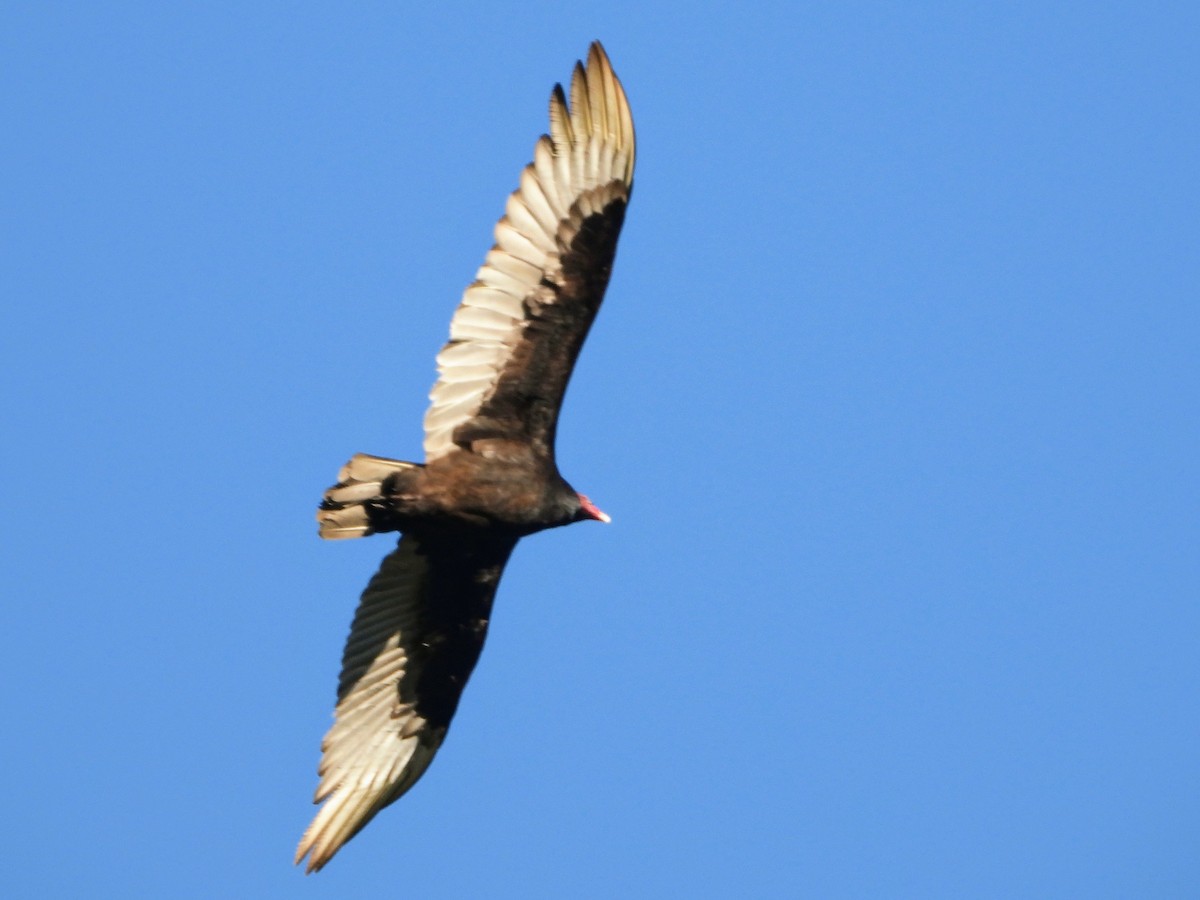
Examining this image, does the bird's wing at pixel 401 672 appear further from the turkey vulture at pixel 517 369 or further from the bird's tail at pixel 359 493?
the bird's tail at pixel 359 493

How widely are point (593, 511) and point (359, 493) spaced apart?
149 centimetres

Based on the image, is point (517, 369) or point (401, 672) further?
point (401, 672)

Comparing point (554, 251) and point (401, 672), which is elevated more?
point (554, 251)

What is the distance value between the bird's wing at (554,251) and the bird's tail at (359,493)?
19.3 inches

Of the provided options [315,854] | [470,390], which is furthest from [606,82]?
[315,854]

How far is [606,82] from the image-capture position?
958cm

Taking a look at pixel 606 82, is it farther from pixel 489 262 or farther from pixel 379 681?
pixel 379 681

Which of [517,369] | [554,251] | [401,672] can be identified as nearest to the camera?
[554,251]

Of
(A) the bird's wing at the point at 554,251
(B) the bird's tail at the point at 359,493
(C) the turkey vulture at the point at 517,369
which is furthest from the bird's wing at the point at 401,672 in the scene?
(A) the bird's wing at the point at 554,251

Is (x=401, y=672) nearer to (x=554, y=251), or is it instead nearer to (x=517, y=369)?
(x=517, y=369)

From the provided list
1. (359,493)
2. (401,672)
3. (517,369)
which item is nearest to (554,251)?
(517,369)

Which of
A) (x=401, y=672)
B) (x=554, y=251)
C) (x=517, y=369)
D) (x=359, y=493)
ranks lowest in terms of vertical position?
Answer: (x=401, y=672)

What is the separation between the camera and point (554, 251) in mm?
9617

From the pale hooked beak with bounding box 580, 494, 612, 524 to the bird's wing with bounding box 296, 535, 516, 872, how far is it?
0.53 meters
